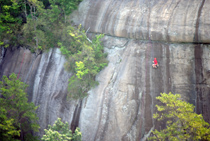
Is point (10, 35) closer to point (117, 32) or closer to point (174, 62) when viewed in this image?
point (117, 32)

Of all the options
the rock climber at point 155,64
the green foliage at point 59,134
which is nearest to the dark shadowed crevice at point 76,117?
the green foliage at point 59,134

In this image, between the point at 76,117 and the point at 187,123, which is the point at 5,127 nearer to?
the point at 76,117

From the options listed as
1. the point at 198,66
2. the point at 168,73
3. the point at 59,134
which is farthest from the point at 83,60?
the point at 198,66

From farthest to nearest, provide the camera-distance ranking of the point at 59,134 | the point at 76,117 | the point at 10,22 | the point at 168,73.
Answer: the point at 10,22 < the point at 76,117 < the point at 168,73 < the point at 59,134

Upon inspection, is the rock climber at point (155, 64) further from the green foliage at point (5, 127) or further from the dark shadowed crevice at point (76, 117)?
the green foliage at point (5, 127)

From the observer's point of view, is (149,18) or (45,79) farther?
(45,79)

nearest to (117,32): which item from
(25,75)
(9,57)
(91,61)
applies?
(91,61)

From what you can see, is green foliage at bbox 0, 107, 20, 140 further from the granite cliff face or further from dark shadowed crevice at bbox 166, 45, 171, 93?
dark shadowed crevice at bbox 166, 45, 171, 93
